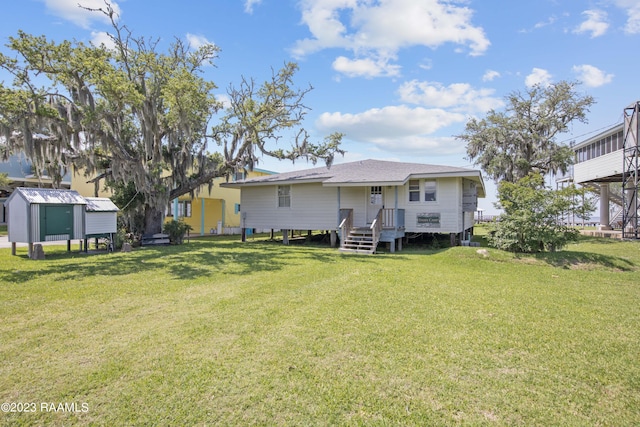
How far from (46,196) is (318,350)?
1117 cm

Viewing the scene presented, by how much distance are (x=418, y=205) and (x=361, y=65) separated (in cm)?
646

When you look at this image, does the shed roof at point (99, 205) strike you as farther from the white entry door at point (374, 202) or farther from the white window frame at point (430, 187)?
the white window frame at point (430, 187)

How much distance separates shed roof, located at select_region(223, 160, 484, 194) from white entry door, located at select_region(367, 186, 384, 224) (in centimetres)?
78

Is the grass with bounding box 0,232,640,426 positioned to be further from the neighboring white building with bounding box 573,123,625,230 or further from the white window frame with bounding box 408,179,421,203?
the neighboring white building with bounding box 573,123,625,230

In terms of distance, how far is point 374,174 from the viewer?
14.6 metres

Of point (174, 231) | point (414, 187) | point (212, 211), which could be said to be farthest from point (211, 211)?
point (414, 187)

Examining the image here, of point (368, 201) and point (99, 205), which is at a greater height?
point (368, 201)

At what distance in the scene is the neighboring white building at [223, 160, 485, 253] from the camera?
13.4 metres

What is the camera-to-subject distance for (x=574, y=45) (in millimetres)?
11281

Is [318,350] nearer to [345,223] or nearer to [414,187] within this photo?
[345,223]

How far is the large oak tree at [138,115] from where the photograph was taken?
1080 cm

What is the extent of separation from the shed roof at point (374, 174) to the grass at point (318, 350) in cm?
629

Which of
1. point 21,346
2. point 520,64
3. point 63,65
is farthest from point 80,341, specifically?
point 520,64

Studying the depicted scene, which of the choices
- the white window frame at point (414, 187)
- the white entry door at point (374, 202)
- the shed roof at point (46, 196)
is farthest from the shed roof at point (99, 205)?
the white window frame at point (414, 187)
